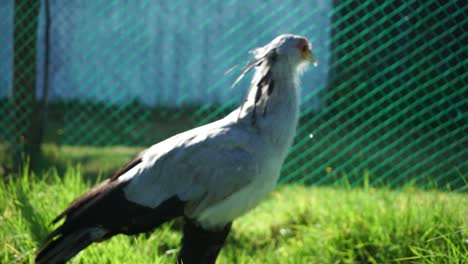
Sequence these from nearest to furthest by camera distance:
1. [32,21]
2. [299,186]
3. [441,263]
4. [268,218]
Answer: [441,263], [268,218], [299,186], [32,21]

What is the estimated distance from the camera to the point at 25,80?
529cm

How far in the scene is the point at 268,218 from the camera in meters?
4.16


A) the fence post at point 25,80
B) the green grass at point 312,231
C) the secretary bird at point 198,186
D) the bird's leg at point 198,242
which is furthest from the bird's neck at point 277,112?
the fence post at point 25,80

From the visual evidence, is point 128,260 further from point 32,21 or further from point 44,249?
point 32,21

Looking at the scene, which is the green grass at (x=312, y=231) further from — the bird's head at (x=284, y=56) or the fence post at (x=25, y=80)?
the fence post at (x=25, y=80)

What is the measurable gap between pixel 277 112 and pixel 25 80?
3.30m

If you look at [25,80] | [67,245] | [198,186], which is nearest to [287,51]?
[198,186]

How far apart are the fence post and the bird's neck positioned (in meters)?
3.00

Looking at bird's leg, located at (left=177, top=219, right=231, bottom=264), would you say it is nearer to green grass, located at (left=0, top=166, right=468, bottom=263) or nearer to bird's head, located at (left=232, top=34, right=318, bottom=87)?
green grass, located at (left=0, top=166, right=468, bottom=263)

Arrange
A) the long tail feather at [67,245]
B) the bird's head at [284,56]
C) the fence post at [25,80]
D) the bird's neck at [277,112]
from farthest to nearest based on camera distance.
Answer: the fence post at [25,80]
the bird's head at [284,56]
the bird's neck at [277,112]
the long tail feather at [67,245]

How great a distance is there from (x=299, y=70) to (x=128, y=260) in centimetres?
128

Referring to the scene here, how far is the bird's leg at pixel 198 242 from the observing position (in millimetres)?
2730

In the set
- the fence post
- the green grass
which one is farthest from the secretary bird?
the fence post

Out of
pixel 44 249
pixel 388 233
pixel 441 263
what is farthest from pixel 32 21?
pixel 441 263
